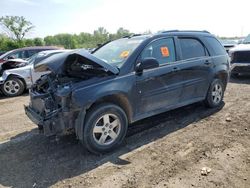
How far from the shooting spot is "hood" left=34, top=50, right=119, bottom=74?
13.0 ft

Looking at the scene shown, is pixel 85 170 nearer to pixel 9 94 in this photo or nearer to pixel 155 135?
pixel 155 135

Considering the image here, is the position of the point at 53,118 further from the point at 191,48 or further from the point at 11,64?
the point at 11,64

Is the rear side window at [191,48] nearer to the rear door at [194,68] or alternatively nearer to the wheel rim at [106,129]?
the rear door at [194,68]

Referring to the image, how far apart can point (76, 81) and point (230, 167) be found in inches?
100

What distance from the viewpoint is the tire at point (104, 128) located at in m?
3.83

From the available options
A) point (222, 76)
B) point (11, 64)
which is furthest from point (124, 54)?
point (11, 64)

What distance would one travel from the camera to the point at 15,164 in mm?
3875

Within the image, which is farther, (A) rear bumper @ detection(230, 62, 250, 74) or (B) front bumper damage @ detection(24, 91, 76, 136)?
(A) rear bumper @ detection(230, 62, 250, 74)

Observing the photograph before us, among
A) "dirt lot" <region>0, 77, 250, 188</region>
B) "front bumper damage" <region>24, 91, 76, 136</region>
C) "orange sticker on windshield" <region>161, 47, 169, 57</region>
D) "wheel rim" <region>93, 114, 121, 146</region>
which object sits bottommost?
"dirt lot" <region>0, 77, 250, 188</region>

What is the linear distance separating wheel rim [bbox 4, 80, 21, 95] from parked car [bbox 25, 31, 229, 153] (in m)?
4.86

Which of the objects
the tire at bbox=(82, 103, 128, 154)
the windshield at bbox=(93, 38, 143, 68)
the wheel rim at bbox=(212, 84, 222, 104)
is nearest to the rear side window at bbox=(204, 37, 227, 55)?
the wheel rim at bbox=(212, 84, 222, 104)

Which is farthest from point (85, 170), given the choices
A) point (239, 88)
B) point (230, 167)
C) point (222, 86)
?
point (239, 88)

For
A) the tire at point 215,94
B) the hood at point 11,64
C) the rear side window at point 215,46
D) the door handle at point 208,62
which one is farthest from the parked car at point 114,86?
the hood at point 11,64

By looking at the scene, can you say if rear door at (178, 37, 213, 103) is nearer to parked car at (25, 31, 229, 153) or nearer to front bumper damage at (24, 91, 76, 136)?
parked car at (25, 31, 229, 153)
